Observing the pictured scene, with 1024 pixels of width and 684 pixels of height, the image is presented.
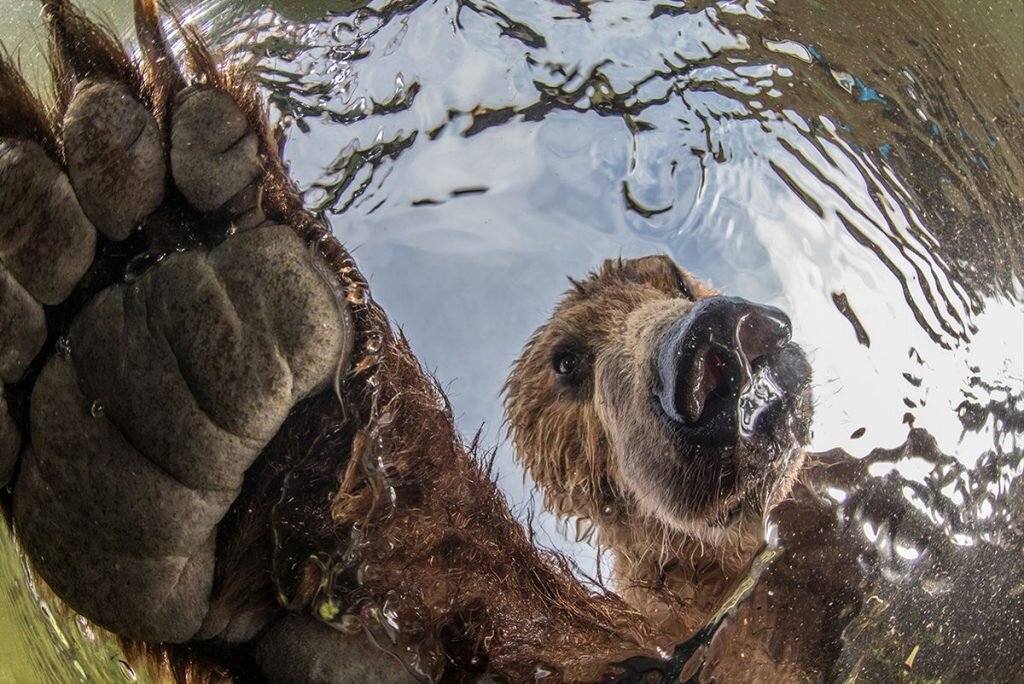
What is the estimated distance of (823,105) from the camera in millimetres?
920

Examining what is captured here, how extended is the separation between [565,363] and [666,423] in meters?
0.15

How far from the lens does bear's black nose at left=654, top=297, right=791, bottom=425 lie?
78 centimetres

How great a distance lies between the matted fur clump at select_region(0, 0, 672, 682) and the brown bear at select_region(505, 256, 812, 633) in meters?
0.08

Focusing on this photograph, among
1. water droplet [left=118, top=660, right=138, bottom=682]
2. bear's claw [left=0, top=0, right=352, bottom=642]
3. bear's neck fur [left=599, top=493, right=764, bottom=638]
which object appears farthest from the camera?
water droplet [left=118, top=660, right=138, bottom=682]

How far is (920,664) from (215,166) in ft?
2.54

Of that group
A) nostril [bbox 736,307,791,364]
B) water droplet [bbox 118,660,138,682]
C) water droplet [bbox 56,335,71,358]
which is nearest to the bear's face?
nostril [bbox 736,307,791,364]

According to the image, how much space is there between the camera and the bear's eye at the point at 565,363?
0.95 m

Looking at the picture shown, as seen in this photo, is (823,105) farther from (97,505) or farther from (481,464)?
(97,505)

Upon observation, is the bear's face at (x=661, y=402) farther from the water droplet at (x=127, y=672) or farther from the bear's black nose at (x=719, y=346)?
the water droplet at (x=127, y=672)

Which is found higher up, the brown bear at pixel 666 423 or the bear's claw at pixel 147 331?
the bear's claw at pixel 147 331

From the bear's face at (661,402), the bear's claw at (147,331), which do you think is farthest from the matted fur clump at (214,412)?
the bear's face at (661,402)

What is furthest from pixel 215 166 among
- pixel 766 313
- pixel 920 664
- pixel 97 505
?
pixel 920 664

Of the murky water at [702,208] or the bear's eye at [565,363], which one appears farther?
the bear's eye at [565,363]

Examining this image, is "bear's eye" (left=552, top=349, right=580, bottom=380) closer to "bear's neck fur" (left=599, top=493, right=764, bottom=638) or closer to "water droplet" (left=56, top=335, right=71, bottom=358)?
"bear's neck fur" (left=599, top=493, right=764, bottom=638)
